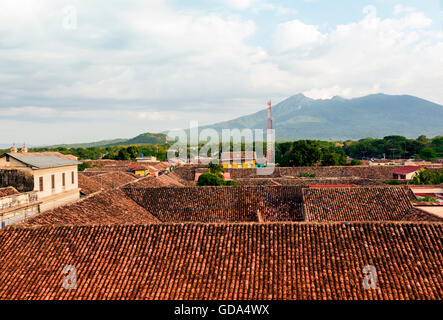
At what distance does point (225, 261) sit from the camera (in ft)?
30.7

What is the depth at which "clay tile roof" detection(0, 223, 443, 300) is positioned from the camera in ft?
27.6

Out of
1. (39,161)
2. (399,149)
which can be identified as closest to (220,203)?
(39,161)

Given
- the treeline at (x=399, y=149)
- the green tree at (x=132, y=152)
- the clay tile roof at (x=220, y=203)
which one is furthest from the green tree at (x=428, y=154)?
the clay tile roof at (x=220, y=203)

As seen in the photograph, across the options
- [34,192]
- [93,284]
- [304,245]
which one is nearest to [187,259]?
[93,284]

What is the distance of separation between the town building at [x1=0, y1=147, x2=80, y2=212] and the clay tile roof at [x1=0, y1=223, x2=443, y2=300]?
654 cm

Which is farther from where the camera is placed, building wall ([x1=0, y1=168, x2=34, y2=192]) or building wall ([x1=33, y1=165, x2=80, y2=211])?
building wall ([x1=33, y1=165, x2=80, y2=211])

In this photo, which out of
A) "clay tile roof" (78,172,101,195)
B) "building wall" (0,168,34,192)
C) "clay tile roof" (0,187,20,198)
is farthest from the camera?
"clay tile roof" (78,172,101,195)

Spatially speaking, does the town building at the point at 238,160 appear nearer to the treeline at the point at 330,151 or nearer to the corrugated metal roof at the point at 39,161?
the treeline at the point at 330,151

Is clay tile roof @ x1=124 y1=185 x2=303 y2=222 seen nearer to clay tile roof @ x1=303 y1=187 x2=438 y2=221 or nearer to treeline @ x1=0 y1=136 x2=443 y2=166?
clay tile roof @ x1=303 y1=187 x2=438 y2=221

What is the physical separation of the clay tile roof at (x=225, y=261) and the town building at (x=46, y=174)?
6544 mm

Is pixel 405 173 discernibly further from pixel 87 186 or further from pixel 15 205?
pixel 15 205

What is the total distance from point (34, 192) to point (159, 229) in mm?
8589

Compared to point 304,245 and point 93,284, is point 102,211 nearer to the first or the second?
point 93,284

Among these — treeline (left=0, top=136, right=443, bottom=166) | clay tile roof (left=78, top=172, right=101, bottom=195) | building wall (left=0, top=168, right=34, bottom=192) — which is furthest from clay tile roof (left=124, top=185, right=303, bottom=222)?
treeline (left=0, top=136, right=443, bottom=166)
